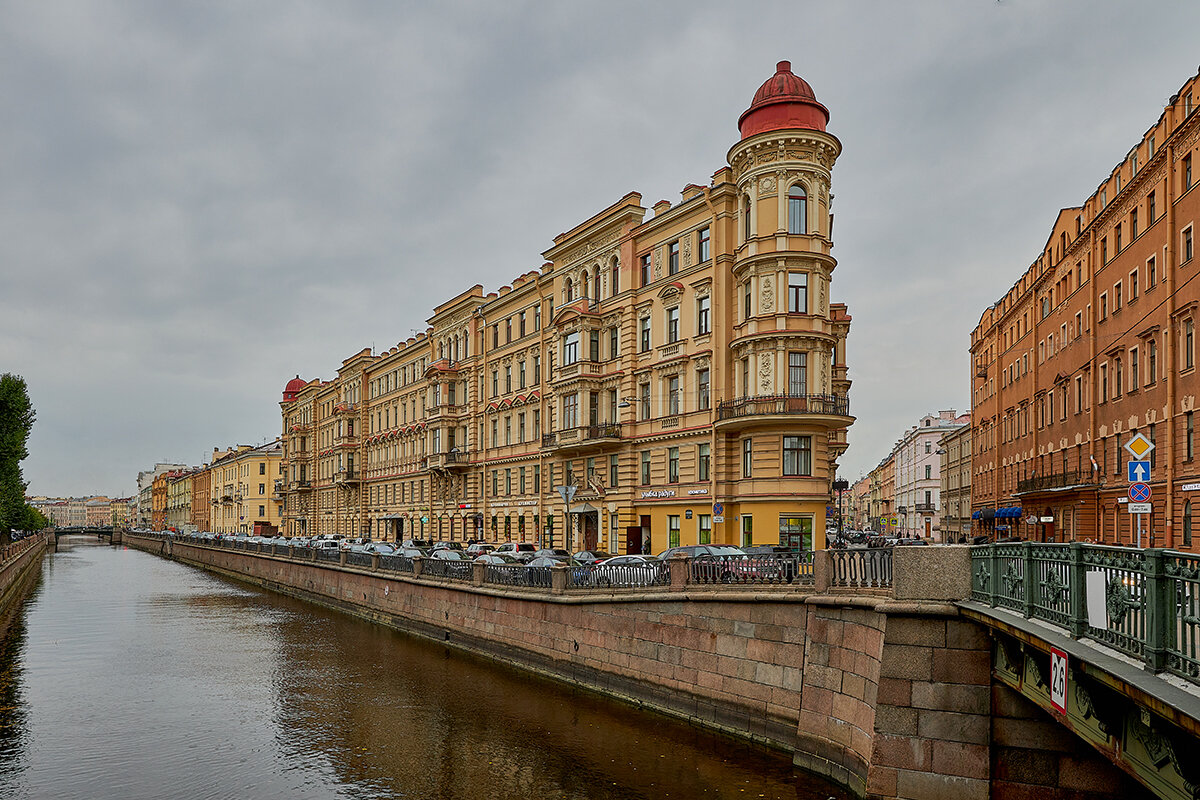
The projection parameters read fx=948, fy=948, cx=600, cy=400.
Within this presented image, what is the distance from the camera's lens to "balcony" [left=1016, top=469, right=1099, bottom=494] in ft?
148

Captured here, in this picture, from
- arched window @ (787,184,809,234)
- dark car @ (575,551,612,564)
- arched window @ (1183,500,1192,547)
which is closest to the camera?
Result: arched window @ (1183,500,1192,547)

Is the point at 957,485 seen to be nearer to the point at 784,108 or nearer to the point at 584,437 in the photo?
the point at 584,437

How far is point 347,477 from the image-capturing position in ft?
285

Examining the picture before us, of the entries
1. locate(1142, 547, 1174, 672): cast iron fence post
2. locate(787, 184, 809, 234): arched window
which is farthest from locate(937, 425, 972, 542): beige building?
locate(1142, 547, 1174, 672): cast iron fence post

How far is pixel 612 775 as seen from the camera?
17.2 meters

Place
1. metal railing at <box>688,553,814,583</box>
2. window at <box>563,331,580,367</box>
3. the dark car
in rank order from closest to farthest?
metal railing at <box>688,553,814,583</box>, the dark car, window at <box>563,331,580,367</box>

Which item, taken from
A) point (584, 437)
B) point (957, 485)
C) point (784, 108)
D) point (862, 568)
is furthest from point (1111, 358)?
point (957, 485)

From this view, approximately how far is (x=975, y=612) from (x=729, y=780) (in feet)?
19.3

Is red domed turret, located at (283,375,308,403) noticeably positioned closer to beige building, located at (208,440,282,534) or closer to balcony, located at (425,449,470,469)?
beige building, located at (208,440,282,534)

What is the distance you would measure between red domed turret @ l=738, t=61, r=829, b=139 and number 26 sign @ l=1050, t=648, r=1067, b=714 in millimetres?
30686

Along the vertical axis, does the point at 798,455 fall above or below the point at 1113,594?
above

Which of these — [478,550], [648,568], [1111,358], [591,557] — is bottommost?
[478,550]

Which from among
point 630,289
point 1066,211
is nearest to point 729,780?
point 630,289

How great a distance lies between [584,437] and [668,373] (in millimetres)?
6505
